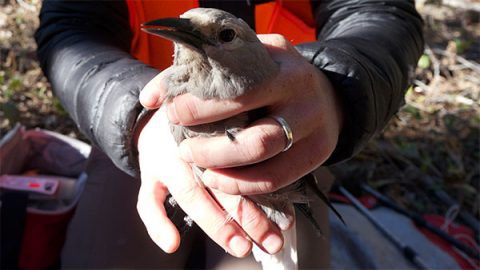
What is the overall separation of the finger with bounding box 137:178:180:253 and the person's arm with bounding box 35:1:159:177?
14 cm

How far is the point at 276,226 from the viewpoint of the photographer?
5.66ft

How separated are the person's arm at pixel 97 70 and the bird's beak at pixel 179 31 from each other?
0.45 m

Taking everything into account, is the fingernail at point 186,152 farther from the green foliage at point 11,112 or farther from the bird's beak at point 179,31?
A: the green foliage at point 11,112

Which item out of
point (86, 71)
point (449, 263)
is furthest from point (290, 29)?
point (449, 263)

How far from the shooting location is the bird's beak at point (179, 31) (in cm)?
130

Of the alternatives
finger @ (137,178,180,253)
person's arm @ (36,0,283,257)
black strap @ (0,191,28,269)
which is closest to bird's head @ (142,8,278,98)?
person's arm @ (36,0,283,257)

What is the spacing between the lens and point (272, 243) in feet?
5.34

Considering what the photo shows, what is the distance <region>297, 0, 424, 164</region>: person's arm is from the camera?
1.72 meters

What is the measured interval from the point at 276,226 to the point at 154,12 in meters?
0.93

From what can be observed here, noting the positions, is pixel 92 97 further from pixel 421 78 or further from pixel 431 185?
pixel 421 78

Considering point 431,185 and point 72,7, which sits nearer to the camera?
point 72,7

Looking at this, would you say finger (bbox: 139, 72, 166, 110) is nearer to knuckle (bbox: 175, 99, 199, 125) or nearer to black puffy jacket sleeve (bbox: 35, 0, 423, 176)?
knuckle (bbox: 175, 99, 199, 125)

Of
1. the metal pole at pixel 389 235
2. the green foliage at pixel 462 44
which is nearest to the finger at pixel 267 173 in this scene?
the metal pole at pixel 389 235

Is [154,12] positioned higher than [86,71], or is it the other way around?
[154,12]
